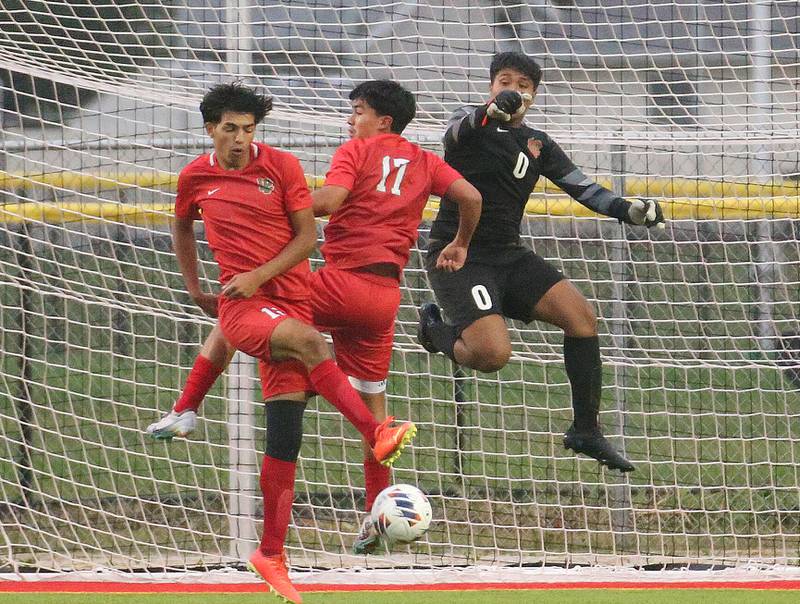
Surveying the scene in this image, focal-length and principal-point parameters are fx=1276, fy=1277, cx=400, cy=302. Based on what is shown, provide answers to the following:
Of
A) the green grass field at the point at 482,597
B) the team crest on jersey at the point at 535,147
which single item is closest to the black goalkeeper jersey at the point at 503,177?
the team crest on jersey at the point at 535,147

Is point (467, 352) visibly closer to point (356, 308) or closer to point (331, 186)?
point (356, 308)

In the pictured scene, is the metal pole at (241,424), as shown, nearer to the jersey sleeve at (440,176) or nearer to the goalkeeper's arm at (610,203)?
the jersey sleeve at (440,176)

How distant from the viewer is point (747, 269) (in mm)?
7465

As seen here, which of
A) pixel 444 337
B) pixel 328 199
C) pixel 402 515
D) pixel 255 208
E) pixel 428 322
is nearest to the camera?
pixel 402 515

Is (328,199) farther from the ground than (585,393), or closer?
farther from the ground

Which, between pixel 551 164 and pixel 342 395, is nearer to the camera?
pixel 342 395

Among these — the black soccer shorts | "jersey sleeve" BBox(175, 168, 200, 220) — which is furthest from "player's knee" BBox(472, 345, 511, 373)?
"jersey sleeve" BBox(175, 168, 200, 220)

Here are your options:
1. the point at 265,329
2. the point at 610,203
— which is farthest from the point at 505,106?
the point at 265,329

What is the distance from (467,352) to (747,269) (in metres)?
2.59

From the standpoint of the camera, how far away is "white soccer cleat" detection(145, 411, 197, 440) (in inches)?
204

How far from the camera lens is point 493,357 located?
5496mm

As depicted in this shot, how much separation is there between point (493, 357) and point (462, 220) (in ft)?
2.06

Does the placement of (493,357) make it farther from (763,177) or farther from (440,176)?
(763,177)

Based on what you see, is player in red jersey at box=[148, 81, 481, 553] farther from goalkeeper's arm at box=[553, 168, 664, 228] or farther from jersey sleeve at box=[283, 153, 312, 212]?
goalkeeper's arm at box=[553, 168, 664, 228]
